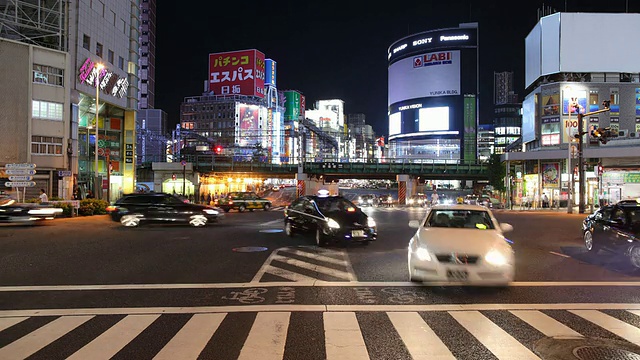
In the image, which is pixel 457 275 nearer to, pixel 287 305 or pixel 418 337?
pixel 418 337

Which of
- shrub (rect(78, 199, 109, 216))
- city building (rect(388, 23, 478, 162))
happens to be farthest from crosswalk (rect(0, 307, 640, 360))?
city building (rect(388, 23, 478, 162))

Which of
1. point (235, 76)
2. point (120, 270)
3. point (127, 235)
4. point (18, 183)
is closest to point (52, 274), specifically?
point (120, 270)

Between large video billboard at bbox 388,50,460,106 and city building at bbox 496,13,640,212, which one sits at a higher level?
large video billboard at bbox 388,50,460,106

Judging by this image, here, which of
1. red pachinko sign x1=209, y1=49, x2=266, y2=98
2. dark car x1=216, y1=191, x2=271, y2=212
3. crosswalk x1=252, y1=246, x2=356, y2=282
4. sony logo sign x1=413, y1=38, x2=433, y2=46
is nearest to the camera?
crosswalk x1=252, y1=246, x2=356, y2=282

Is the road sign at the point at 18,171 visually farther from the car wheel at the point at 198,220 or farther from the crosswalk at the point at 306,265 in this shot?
the crosswalk at the point at 306,265

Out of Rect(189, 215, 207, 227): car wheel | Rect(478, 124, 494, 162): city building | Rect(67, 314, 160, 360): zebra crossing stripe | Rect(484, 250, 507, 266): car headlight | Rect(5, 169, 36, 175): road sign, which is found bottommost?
Rect(67, 314, 160, 360): zebra crossing stripe

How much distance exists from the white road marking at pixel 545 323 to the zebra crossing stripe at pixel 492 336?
54cm

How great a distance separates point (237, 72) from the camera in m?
119

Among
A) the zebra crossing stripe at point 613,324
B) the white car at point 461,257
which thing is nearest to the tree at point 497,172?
the white car at point 461,257

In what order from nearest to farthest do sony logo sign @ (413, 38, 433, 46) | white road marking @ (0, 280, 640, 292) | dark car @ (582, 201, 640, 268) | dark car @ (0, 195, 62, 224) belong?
white road marking @ (0, 280, 640, 292), dark car @ (582, 201, 640, 268), dark car @ (0, 195, 62, 224), sony logo sign @ (413, 38, 433, 46)

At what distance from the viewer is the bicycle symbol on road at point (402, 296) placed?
25.0ft

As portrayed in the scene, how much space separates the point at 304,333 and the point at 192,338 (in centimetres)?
139

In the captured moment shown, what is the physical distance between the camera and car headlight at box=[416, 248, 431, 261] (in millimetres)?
8314

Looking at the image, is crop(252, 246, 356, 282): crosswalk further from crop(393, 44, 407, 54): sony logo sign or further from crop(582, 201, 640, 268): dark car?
crop(393, 44, 407, 54): sony logo sign
